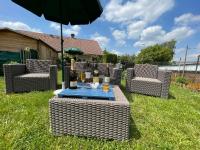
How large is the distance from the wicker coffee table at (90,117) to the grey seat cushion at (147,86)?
2649mm

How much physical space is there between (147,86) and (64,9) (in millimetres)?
2903

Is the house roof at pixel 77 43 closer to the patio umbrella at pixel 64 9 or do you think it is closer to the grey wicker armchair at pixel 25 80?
the grey wicker armchair at pixel 25 80

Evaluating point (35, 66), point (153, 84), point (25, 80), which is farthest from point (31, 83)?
point (153, 84)

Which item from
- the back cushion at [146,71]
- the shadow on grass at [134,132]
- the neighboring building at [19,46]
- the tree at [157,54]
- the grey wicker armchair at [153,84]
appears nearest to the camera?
the shadow on grass at [134,132]

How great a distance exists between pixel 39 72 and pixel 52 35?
16623 millimetres

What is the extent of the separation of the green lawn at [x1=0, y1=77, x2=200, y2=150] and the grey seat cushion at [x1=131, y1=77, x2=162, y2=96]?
86 centimetres

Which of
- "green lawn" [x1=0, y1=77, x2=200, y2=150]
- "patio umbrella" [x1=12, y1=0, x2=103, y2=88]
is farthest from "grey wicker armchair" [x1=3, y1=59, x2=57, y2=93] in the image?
"patio umbrella" [x1=12, y1=0, x2=103, y2=88]

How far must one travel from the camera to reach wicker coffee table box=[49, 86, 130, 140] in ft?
6.07

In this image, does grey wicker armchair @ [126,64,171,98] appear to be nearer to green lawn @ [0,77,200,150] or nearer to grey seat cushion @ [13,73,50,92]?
green lawn @ [0,77,200,150]

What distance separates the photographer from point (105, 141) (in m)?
1.95

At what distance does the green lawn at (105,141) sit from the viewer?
1.88 meters

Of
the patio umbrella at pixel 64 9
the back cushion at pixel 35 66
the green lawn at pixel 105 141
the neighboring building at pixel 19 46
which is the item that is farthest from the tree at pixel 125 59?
the green lawn at pixel 105 141

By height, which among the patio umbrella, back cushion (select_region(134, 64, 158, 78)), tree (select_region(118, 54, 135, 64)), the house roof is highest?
the house roof

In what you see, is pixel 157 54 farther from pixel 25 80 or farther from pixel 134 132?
pixel 134 132
